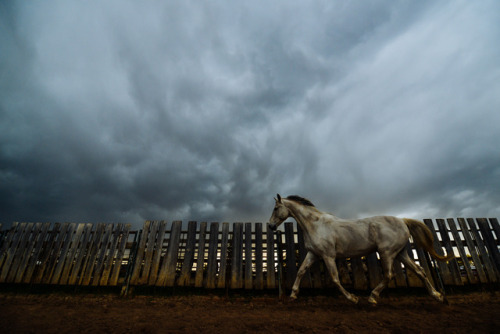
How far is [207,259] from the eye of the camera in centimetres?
610

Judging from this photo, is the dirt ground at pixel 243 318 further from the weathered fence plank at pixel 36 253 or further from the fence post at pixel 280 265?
the weathered fence plank at pixel 36 253

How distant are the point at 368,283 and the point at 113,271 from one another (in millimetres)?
7309

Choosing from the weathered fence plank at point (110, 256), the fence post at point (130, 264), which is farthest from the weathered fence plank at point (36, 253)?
the fence post at point (130, 264)

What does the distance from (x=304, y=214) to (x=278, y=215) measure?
0.72 metres

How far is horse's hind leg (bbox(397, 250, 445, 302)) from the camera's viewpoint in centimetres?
438

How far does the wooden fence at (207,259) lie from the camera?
5785mm

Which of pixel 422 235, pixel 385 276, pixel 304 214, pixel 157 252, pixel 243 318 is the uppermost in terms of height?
pixel 304 214

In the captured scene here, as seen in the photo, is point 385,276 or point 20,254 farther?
point 20,254

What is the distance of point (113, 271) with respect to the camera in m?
6.03

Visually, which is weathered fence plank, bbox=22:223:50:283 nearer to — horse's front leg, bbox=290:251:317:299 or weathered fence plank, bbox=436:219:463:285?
horse's front leg, bbox=290:251:317:299

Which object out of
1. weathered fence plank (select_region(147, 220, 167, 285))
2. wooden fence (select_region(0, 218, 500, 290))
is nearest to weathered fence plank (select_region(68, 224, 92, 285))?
wooden fence (select_region(0, 218, 500, 290))

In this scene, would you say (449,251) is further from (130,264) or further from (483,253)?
(130,264)

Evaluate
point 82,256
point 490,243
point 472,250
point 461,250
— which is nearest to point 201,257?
point 82,256

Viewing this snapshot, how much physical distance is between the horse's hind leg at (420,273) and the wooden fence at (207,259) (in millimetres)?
1129
